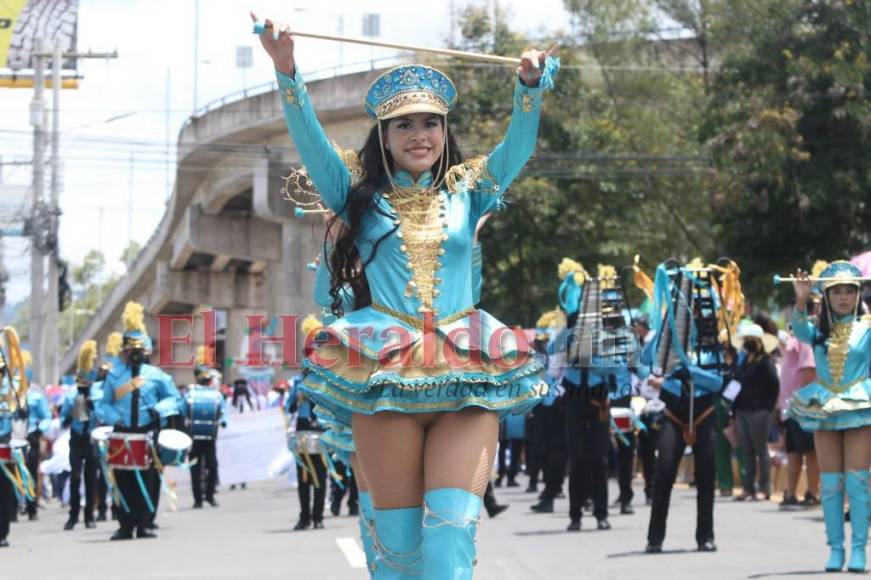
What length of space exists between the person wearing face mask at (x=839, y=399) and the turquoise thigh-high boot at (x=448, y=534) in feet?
17.6

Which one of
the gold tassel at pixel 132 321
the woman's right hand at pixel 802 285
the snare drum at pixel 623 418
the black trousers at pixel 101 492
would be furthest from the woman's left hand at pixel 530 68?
the black trousers at pixel 101 492

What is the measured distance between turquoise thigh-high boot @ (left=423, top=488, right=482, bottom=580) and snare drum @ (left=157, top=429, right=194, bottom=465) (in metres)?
10.7

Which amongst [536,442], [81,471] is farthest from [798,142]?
[81,471]

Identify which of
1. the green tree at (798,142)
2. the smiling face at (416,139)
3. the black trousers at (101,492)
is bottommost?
the black trousers at (101,492)

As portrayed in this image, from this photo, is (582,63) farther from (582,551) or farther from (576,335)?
(582,551)

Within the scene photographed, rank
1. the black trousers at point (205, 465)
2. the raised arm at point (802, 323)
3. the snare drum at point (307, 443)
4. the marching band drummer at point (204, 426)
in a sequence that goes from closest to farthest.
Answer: the raised arm at point (802, 323) → the snare drum at point (307, 443) → the black trousers at point (205, 465) → the marching band drummer at point (204, 426)

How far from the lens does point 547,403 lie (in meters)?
19.7

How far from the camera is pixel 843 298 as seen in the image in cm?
1155

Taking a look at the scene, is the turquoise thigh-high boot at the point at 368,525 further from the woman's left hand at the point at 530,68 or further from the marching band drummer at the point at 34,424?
the marching band drummer at the point at 34,424

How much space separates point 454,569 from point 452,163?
172 cm

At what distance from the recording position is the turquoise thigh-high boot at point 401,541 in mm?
6398

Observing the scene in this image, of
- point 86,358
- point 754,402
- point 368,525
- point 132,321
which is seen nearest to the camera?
point 368,525

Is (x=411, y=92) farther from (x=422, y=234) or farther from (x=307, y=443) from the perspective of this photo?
(x=307, y=443)

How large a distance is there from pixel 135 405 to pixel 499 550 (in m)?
5.15
